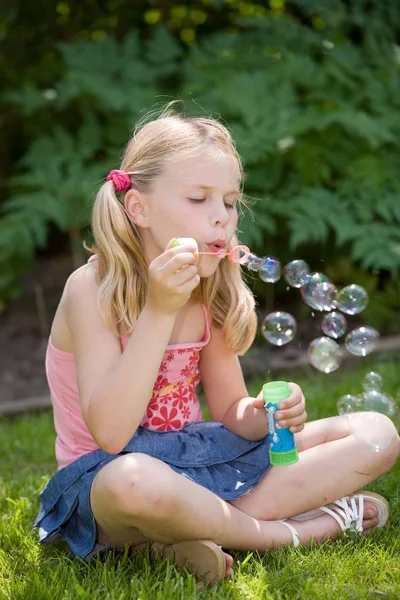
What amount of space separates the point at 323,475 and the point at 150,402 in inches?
18.7

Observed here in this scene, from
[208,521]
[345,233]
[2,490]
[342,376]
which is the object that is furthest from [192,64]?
[208,521]

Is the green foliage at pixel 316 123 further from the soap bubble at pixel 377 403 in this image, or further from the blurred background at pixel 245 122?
the soap bubble at pixel 377 403

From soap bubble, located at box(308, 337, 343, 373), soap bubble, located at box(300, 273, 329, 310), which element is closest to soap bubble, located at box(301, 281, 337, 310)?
soap bubble, located at box(300, 273, 329, 310)

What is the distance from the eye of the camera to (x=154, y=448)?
2172 millimetres

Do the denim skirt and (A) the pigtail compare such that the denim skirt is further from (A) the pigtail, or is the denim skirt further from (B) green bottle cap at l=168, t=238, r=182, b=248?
(B) green bottle cap at l=168, t=238, r=182, b=248

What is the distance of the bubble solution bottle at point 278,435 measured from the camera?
80.0 inches

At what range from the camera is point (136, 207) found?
2248 mm

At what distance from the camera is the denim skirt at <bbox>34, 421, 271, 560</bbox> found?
2139mm

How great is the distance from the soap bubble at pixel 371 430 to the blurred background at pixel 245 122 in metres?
1.64

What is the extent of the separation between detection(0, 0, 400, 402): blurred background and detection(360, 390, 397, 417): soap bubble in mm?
1332

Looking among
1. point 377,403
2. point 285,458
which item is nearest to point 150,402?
point 285,458

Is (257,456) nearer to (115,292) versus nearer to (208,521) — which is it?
(208,521)

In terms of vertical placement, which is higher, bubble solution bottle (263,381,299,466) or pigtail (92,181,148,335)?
pigtail (92,181,148,335)

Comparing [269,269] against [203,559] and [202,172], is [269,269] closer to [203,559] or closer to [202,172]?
[202,172]
